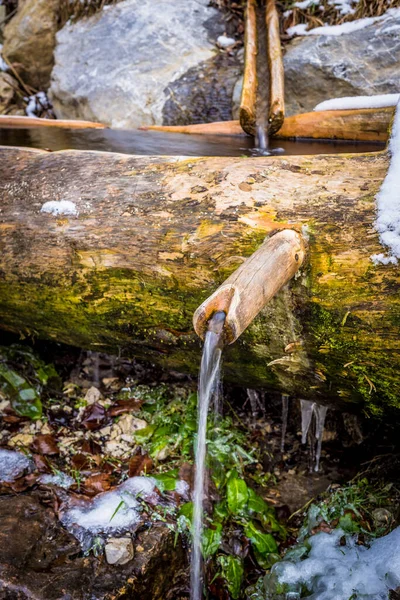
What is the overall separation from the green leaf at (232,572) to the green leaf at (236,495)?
0.25m

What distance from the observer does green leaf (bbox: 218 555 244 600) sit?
2.31m

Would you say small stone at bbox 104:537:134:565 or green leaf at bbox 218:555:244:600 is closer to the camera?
small stone at bbox 104:537:134:565

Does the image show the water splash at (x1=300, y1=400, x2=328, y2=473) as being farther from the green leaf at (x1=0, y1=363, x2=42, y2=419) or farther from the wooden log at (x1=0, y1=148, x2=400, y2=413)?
the green leaf at (x1=0, y1=363, x2=42, y2=419)

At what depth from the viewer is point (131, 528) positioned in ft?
7.76

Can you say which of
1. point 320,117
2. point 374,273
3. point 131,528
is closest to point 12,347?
point 131,528

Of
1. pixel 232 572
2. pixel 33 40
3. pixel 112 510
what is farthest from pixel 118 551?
pixel 33 40

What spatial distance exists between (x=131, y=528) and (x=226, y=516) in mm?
539

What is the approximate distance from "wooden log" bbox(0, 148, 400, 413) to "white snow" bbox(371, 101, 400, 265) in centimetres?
3

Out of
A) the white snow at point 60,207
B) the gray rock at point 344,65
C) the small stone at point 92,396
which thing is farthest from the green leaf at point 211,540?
the gray rock at point 344,65

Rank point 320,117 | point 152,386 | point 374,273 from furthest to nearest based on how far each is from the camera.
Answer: point 320,117
point 152,386
point 374,273

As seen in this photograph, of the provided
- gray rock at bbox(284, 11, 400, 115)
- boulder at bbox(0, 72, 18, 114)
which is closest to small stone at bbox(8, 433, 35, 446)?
gray rock at bbox(284, 11, 400, 115)

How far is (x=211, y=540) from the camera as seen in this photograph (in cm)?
242

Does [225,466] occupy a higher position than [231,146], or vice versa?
[231,146]

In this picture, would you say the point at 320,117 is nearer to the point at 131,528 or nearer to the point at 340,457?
the point at 340,457
